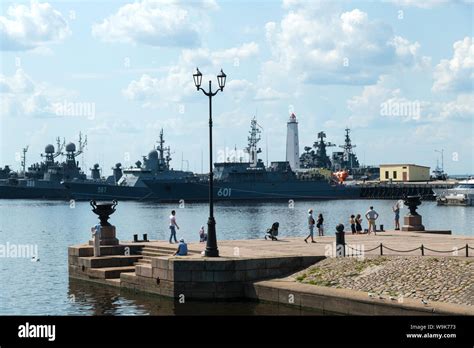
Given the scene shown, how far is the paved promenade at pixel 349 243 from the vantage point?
2800 centimetres

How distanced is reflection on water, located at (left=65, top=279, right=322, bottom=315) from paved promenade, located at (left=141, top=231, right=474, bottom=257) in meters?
2.47

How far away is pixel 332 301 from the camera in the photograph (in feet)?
74.3

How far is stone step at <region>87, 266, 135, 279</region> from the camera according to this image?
1177 inches

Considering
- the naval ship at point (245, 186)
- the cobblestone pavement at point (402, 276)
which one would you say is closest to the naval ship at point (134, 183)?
the naval ship at point (245, 186)

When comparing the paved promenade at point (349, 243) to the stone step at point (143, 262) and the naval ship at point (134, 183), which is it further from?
the naval ship at point (134, 183)

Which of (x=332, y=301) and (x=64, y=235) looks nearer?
(x=332, y=301)

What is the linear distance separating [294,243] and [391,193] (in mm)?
118354

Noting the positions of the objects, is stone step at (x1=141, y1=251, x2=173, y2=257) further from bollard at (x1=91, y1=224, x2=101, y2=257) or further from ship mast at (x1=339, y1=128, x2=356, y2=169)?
ship mast at (x1=339, y1=128, x2=356, y2=169)

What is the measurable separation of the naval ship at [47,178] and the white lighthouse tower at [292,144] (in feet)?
143

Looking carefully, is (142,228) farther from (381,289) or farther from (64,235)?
(381,289)

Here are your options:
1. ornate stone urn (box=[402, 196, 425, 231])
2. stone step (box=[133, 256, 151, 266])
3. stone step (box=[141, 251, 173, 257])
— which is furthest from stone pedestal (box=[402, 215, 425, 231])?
stone step (box=[133, 256, 151, 266])

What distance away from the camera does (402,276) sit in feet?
77.2
